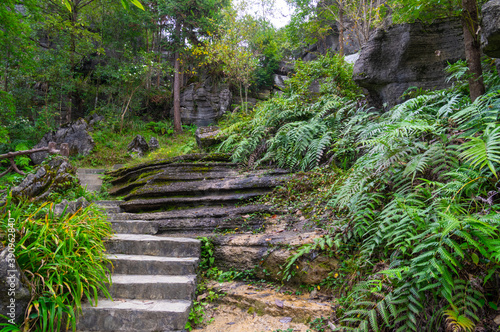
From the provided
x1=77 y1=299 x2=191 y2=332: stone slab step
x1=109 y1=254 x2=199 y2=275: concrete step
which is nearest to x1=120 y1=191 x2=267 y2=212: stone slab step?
x1=109 y1=254 x2=199 y2=275: concrete step

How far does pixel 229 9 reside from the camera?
11.6 metres

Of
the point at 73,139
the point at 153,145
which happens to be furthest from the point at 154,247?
the point at 73,139

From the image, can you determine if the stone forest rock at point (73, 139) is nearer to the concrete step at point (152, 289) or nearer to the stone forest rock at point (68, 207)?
the stone forest rock at point (68, 207)

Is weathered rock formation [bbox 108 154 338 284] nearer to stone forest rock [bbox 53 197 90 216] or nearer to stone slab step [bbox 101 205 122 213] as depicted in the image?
stone slab step [bbox 101 205 122 213]

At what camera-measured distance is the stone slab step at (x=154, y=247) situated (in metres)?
3.18

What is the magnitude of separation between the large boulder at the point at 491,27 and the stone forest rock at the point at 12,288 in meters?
4.38

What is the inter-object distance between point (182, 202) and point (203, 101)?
12406 millimetres

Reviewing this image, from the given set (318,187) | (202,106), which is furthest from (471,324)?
(202,106)

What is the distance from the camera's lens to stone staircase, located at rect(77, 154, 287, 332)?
233 cm

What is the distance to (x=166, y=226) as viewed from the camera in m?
3.89

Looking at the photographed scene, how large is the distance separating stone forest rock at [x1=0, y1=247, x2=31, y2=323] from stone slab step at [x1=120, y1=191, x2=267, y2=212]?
2.65 m

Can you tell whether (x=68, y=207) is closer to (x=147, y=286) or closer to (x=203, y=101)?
(x=147, y=286)

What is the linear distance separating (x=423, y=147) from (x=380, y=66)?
2.70 metres

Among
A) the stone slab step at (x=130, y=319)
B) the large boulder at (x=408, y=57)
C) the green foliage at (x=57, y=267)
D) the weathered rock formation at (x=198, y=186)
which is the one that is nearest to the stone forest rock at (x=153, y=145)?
the weathered rock formation at (x=198, y=186)
